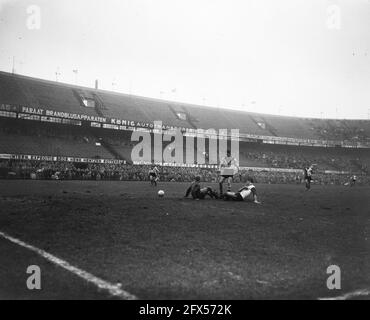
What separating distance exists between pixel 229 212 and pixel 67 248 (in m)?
5.71

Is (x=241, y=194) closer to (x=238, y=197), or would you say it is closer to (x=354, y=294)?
(x=238, y=197)

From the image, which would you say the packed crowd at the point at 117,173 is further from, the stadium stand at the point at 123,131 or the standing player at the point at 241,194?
the standing player at the point at 241,194

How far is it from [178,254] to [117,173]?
3091 centimetres

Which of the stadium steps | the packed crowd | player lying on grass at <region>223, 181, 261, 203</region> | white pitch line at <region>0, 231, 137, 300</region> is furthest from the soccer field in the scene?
the stadium steps

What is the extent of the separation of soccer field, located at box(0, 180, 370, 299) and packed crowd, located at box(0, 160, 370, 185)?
2212 centimetres

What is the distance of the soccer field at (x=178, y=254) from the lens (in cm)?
426

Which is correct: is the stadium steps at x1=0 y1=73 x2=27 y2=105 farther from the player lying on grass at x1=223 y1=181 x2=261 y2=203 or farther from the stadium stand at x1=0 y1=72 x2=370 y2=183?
the player lying on grass at x1=223 y1=181 x2=261 y2=203

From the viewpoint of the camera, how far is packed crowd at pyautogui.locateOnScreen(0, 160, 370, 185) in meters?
30.7

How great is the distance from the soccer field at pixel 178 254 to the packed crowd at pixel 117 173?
22123 millimetres

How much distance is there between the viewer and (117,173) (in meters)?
36.0

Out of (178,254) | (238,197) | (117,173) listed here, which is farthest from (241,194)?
(117,173)

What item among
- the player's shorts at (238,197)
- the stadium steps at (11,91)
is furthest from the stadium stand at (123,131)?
the player's shorts at (238,197)
